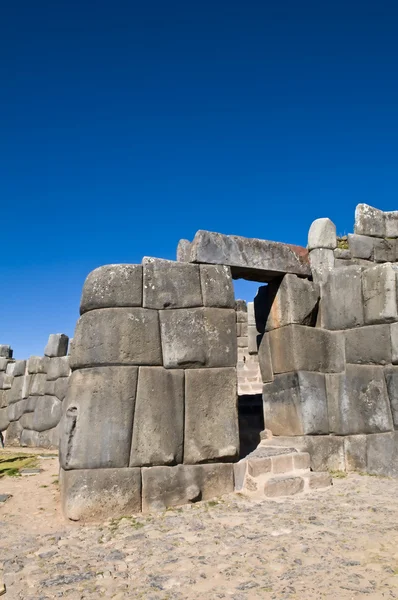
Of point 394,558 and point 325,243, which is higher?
point 325,243

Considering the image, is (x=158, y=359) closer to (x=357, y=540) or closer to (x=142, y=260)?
(x=142, y=260)

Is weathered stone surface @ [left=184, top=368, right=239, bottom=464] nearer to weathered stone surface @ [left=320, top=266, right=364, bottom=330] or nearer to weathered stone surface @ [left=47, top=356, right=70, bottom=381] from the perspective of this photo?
weathered stone surface @ [left=320, top=266, right=364, bottom=330]

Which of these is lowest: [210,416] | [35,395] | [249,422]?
[249,422]

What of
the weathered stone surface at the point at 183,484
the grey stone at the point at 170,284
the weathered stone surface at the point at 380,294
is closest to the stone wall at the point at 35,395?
the grey stone at the point at 170,284

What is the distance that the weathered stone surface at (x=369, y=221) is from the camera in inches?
312

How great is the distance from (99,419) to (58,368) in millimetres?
6552

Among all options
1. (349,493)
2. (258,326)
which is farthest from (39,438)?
(349,493)

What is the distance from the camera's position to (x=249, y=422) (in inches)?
318

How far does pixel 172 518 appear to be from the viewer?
15.3 feet

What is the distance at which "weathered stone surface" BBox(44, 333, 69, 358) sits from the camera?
37.5 ft

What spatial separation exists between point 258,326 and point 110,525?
12.0 ft

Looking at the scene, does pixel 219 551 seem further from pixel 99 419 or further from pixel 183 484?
Answer: pixel 99 419

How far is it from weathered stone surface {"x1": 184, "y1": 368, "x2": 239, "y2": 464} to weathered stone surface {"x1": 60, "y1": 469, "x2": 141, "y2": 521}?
2.25ft

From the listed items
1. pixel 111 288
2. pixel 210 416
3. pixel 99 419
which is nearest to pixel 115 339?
pixel 111 288
